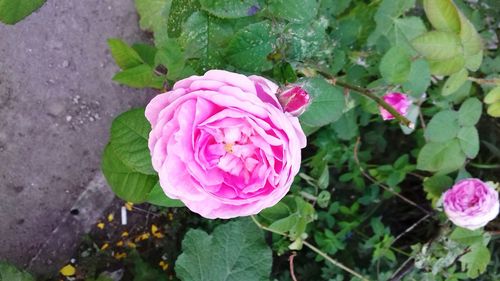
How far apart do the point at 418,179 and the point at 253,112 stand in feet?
4.26

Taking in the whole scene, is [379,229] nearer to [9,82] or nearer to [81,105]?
[81,105]

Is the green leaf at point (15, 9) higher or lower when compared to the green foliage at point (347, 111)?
higher

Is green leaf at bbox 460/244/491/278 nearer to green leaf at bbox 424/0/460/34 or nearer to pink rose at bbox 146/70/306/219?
green leaf at bbox 424/0/460/34

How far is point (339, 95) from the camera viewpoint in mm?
1010

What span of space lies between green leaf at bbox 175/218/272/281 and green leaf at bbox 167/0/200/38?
531 mm

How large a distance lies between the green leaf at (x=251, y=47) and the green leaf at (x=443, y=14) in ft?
1.37

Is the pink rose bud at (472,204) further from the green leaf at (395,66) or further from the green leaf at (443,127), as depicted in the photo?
the green leaf at (395,66)

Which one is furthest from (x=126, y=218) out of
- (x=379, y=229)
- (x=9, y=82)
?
(x=379, y=229)

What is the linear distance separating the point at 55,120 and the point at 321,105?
87cm

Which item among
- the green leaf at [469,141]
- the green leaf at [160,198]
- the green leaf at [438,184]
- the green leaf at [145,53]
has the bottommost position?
the green leaf at [438,184]

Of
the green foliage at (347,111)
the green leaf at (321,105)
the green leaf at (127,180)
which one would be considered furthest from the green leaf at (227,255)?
the green leaf at (321,105)

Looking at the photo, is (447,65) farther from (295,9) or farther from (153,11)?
(153,11)

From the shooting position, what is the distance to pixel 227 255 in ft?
4.27

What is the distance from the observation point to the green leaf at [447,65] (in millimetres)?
1174
